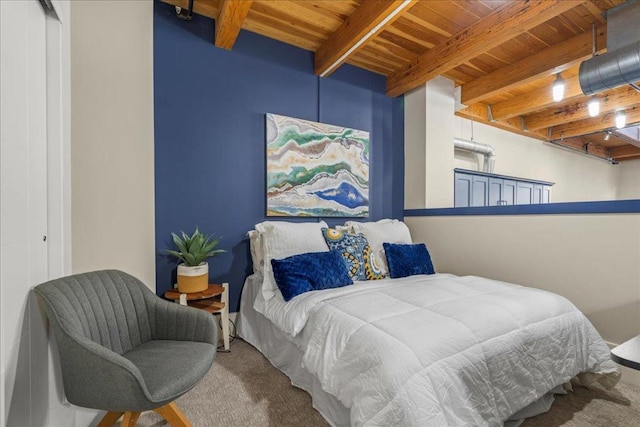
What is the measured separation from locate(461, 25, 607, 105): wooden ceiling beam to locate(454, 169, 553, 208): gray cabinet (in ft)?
3.31

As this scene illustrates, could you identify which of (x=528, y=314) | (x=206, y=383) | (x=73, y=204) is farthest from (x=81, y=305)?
(x=528, y=314)

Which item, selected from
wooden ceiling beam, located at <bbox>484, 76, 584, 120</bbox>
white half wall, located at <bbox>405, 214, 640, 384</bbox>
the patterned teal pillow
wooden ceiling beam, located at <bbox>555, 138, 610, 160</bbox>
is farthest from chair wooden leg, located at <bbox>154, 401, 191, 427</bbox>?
wooden ceiling beam, located at <bbox>555, 138, 610, 160</bbox>

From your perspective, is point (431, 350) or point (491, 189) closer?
point (431, 350)

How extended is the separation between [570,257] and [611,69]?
1624mm

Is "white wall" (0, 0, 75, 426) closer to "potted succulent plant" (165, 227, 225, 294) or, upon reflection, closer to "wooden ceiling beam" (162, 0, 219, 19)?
"potted succulent plant" (165, 227, 225, 294)

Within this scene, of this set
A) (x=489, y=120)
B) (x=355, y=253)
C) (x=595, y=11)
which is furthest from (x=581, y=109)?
(x=355, y=253)

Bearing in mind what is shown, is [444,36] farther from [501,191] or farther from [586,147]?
[586,147]

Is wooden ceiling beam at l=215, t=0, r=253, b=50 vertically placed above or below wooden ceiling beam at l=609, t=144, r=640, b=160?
above

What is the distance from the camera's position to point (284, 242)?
243 cm

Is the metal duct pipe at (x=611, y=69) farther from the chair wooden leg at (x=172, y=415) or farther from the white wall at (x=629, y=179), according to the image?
the white wall at (x=629, y=179)

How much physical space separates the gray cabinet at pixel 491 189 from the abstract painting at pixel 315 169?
1.31m

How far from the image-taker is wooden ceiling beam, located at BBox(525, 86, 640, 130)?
3.78m

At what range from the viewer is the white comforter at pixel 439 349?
3.82 ft

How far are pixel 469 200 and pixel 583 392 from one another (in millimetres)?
2383
